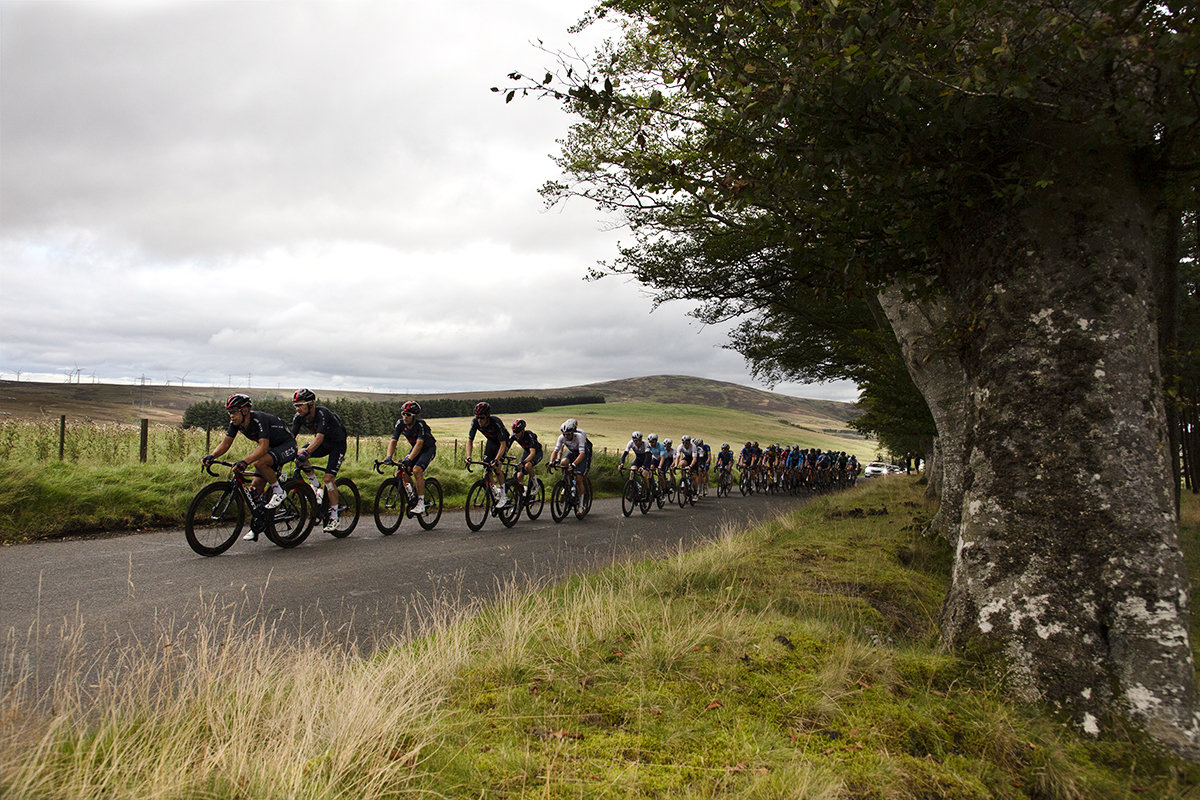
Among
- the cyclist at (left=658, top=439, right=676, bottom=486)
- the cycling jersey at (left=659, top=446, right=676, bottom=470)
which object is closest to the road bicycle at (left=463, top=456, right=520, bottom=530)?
the cyclist at (left=658, top=439, right=676, bottom=486)

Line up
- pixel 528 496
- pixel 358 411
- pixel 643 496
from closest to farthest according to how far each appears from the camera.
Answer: pixel 528 496
pixel 643 496
pixel 358 411

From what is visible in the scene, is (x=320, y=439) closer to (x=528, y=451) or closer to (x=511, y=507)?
(x=511, y=507)

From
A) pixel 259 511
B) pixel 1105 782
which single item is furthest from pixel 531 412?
pixel 1105 782

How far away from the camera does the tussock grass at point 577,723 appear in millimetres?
2389

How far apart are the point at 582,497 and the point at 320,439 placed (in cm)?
623

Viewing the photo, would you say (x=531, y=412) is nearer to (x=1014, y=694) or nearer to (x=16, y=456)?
(x=16, y=456)

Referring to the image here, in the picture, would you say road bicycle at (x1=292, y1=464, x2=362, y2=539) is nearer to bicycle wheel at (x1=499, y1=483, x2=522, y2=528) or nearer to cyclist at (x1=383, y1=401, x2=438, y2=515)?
cyclist at (x1=383, y1=401, x2=438, y2=515)

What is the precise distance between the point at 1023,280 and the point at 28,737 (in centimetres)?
536

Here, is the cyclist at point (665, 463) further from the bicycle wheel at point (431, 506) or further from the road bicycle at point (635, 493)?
the bicycle wheel at point (431, 506)

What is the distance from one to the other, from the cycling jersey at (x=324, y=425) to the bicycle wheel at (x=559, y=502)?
481cm

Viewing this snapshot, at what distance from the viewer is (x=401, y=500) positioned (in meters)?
11.8

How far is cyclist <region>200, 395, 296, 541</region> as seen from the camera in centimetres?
856

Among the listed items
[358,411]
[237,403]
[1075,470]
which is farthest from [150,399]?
[1075,470]

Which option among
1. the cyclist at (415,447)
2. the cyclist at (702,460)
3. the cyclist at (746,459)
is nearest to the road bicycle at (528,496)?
the cyclist at (415,447)
